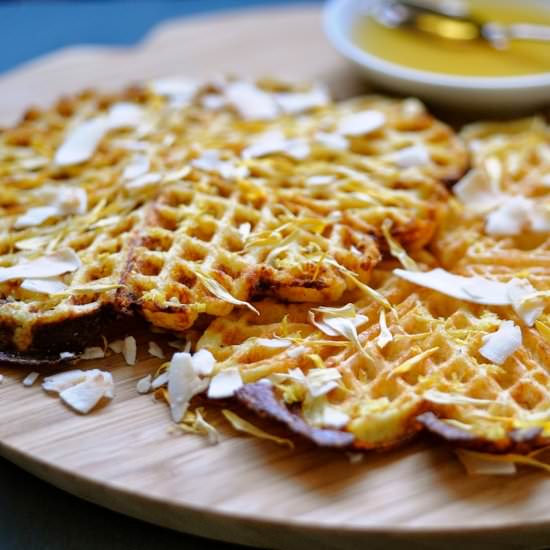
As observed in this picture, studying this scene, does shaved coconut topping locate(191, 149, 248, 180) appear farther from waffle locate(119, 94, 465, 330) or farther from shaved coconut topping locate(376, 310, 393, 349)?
shaved coconut topping locate(376, 310, 393, 349)

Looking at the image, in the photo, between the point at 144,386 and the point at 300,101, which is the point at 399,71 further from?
the point at 144,386

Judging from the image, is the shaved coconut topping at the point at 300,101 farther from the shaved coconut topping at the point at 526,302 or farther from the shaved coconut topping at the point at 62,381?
the shaved coconut topping at the point at 62,381

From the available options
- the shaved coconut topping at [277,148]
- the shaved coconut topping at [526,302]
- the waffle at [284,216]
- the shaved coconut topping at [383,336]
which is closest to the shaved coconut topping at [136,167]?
the waffle at [284,216]

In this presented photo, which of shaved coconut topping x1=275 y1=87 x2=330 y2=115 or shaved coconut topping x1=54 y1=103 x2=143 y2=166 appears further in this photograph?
shaved coconut topping x1=275 y1=87 x2=330 y2=115

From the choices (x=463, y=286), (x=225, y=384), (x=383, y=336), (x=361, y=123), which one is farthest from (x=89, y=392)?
(x=361, y=123)

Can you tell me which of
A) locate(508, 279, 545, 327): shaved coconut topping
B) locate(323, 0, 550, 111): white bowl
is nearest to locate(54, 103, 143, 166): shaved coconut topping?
locate(323, 0, 550, 111): white bowl

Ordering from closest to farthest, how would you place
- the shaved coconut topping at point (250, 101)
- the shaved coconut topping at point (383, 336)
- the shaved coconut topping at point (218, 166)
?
the shaved coconut topping at point (383, 336)
the shaved coconut topping at point (218, 166)
the shaved coconut topping at point (250, 101)
